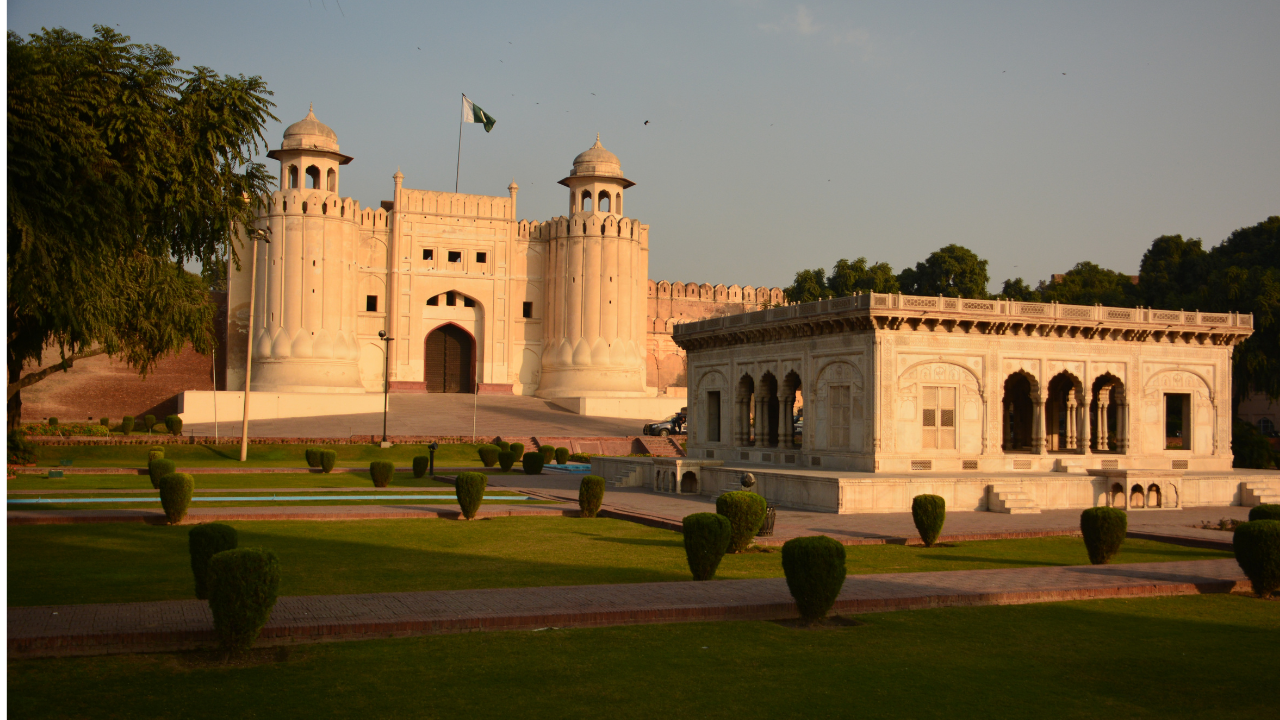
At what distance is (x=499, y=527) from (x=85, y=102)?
337 inches

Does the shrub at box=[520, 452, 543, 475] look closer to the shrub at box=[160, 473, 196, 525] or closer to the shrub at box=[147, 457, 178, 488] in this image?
the shrub at box=[147, 457, 178, 488]

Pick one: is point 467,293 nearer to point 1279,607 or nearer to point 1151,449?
point 1151,449

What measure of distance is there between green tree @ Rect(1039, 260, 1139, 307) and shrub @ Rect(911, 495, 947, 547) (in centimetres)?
3300

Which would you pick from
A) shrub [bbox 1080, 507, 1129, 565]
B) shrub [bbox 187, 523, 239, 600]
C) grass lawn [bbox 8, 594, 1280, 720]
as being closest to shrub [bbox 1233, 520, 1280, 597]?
shrub [bbox 1080, 507, 1129, 565]

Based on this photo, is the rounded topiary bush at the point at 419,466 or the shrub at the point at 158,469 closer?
the shrub at the point at 158,469

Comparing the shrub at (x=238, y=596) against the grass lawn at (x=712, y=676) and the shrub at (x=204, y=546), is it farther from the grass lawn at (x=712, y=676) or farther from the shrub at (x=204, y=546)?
the shrub at (x=204, y=546)

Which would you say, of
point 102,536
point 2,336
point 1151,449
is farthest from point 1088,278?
point 2,336

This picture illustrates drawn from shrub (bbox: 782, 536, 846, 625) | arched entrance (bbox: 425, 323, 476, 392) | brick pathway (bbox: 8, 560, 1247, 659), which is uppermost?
A: arched entrance (bbox: 425, 323, 476, 392)

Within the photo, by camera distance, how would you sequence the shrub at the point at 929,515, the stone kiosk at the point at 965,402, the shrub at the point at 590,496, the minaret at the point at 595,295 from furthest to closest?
the minaret at the point at 595,295, the stone kiosk at the point at 965,402, the shrub at the point at 590,496, the shrub at the point at 929,515

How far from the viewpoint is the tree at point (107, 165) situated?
1059 centimetres

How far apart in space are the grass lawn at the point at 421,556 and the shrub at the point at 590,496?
3.35ft

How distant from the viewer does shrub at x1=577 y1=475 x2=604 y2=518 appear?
18859 millimetres

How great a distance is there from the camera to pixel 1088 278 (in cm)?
5325

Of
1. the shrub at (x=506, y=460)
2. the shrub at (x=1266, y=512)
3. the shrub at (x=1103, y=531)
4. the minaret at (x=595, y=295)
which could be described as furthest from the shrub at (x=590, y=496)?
the minaret at (x=595, y=295)
